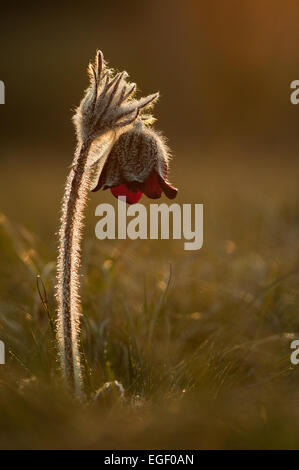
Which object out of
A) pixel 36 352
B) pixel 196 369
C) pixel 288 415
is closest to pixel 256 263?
pixel 196 369

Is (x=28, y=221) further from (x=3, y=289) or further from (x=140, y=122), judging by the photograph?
(x=140, y=122)

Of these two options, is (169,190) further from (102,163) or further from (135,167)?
(102,163)

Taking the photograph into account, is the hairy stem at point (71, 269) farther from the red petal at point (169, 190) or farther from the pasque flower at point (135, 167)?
the red petal at point (169, 190)

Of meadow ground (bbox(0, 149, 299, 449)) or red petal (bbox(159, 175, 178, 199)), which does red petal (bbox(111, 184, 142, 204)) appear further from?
meadow ground (bbox(0, 149, 299, 449))

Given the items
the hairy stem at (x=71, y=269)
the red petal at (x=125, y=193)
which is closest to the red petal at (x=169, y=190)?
the red petal at (x=125, y=193)

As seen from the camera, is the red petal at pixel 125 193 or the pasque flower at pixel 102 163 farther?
the red petal at pixel 125 193

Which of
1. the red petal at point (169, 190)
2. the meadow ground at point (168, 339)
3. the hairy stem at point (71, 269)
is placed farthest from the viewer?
the red petal at point (169, 190)

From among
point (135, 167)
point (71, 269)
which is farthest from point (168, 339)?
point (135, 167)
